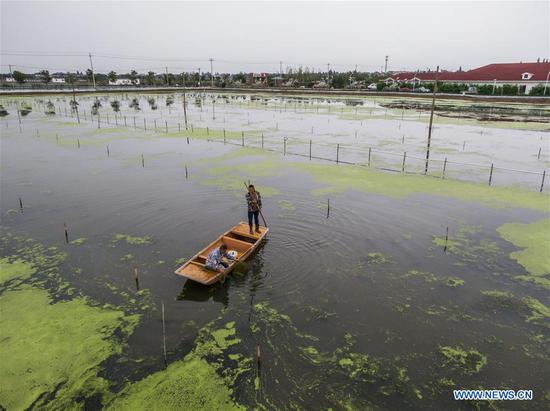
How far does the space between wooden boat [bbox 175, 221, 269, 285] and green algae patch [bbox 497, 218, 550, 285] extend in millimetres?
10545

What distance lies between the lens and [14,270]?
13859 millimetres

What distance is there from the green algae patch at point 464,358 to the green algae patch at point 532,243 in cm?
590

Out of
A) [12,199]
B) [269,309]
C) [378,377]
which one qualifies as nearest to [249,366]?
[269,309]

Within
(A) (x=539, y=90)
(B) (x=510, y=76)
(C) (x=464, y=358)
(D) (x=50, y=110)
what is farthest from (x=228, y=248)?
(B) (x=510, y=76)

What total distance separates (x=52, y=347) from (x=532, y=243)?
18.5 m

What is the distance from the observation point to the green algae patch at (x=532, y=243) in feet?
47.3

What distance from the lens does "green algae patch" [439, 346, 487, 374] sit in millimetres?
9672

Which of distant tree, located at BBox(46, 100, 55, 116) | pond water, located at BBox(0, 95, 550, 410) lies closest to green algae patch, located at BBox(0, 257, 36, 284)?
pond water, located at BBox(0, 95, 550, 410)

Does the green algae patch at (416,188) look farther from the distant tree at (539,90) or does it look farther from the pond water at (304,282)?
the distant tree at (539,90)

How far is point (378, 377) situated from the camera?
30.7 ft

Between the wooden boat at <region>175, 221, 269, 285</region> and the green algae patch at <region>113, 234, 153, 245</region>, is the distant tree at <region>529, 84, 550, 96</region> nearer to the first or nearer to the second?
the wooden boat at <region>175, 221, 269, 285</region>

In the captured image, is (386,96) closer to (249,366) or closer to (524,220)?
(524,220)

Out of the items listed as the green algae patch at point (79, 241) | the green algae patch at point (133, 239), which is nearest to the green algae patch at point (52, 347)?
the green algae patch at point (79, 241)

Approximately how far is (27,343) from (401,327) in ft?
35.1
